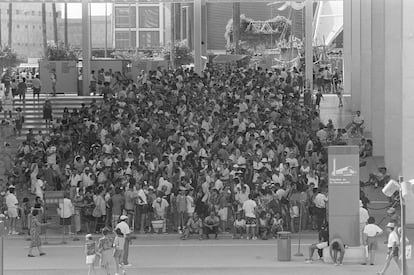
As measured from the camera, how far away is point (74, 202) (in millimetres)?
29312

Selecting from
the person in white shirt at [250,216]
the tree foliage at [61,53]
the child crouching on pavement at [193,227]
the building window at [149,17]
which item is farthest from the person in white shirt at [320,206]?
the building window at [149,17]

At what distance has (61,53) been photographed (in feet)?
183

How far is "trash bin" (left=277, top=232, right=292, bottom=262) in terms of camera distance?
83.0 ft

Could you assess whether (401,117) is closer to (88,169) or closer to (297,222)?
(297,222)

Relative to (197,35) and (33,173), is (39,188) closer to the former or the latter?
(33,173)

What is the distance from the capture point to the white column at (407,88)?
1230 inches

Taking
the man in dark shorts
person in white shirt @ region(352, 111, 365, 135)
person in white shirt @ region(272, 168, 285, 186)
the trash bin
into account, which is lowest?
the trash bin

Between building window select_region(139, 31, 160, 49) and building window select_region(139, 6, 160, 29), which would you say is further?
building window select_region(139, 6, 160, 29)

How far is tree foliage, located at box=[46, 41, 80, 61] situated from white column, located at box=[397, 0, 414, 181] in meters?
26.5

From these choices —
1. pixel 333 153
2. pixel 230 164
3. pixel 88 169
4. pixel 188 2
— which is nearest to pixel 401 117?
pixel 230 164

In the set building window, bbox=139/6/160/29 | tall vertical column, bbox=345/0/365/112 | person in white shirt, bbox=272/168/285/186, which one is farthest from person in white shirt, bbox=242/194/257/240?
building window, bbox=139/6/160/29

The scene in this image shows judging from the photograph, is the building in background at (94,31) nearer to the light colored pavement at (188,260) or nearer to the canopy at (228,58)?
the canopy at (228,58)

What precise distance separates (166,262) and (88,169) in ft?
18.6

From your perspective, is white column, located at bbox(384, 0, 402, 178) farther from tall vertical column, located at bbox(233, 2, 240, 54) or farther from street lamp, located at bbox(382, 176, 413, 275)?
tall vertical column, located at bbox(233, 2, 240, 54)
